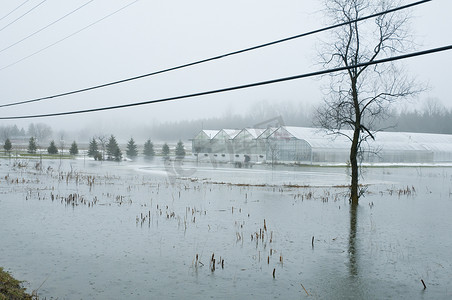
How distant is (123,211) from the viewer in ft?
51.5

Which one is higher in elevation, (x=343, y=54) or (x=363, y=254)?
(x=343, y=54)

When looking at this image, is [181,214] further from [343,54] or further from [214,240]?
[343,54]

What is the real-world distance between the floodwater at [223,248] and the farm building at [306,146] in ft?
130

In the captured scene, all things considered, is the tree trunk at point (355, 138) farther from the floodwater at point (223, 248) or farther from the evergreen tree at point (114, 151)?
the evergreen tree at point (114, 151)

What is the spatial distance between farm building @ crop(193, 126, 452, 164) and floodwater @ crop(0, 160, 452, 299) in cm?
3974

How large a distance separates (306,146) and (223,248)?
49575 mm

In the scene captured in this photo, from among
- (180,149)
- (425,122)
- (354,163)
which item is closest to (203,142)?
(180,149)

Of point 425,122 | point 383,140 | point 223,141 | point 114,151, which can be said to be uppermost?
point 425,122

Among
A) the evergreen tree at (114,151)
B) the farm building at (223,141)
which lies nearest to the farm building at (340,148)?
the farm building at (223,141)

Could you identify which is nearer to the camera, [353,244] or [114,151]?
[353,244]

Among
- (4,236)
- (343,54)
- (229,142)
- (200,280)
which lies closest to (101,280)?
(200,280)

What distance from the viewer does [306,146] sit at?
58.4 m

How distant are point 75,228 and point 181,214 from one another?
4.20m

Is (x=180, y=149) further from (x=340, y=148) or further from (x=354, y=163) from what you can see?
(x=354, y=163)
